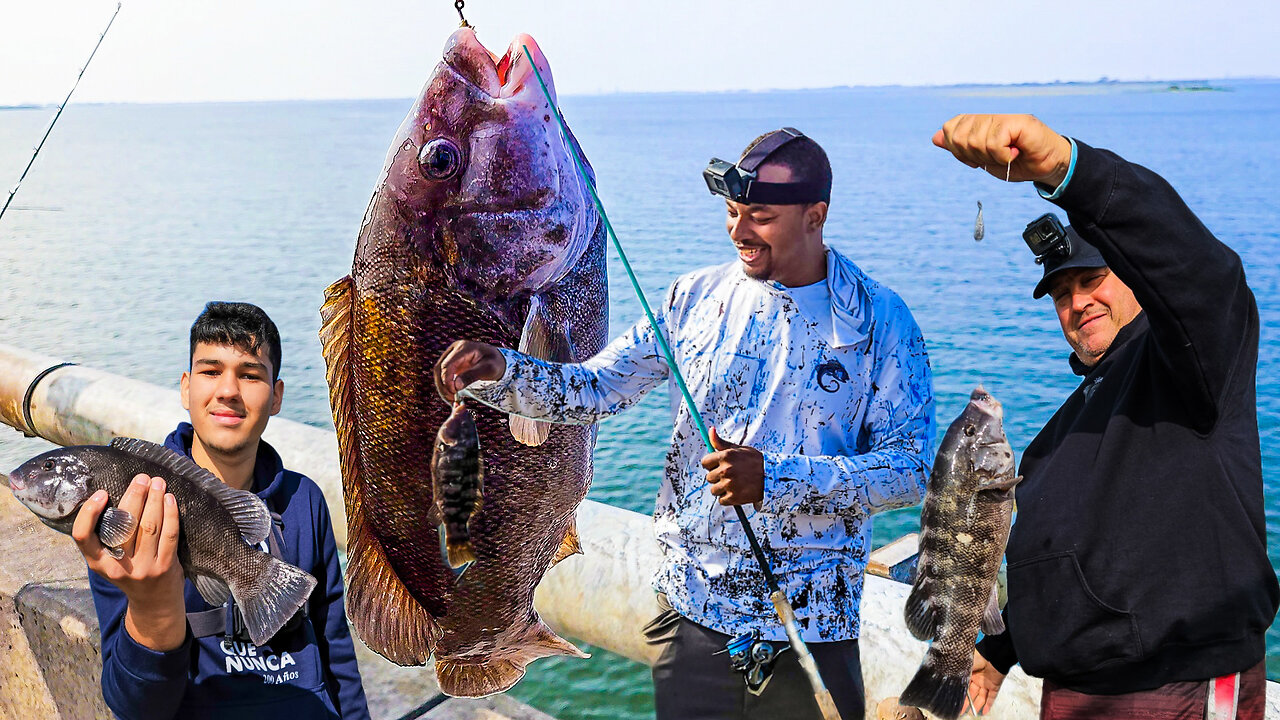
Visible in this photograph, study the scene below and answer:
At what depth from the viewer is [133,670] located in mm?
2451

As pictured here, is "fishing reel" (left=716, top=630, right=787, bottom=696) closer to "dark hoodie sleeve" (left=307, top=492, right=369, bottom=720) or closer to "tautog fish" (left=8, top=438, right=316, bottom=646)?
"dark hoodie sleeve" (left=307, top=492, right=369, bottom=720)

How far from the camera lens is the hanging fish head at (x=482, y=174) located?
2193mm

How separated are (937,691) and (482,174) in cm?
153

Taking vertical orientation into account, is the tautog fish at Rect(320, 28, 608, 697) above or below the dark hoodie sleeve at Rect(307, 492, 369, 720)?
above

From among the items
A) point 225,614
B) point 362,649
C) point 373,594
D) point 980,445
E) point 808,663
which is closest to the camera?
point 980,445

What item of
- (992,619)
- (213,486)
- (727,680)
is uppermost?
(213,486)

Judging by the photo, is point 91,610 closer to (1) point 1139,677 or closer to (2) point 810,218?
(2) point 810,218

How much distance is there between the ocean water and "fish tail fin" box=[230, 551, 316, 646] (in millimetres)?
774

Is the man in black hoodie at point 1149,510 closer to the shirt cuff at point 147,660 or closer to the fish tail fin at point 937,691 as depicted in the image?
the fish tail fin at point 937,691

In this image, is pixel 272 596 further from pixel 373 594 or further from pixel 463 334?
pixel 463 334

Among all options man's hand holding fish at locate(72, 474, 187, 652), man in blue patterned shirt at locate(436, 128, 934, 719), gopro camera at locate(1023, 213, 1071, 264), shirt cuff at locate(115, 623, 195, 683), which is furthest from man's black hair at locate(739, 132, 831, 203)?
shirt cuff at locate(115, 623, 195, 683)

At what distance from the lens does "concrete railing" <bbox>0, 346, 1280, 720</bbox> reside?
4188 millimetres

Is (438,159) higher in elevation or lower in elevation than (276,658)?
higher

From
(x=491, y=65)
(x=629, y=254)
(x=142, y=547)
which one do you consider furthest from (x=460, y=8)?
(x=629, y=254)
